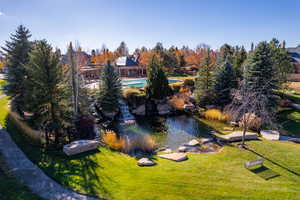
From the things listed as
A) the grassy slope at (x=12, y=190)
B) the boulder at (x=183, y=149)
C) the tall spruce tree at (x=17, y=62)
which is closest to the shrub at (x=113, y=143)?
the boulder at (x=183, y=149)

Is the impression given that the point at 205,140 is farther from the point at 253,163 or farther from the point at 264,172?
the point at 264,172

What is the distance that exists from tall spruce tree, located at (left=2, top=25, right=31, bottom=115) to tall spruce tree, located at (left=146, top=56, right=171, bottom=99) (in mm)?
12312

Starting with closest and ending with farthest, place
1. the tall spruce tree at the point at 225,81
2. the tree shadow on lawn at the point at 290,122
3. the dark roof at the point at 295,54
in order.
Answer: the tree shadow on lawn at the point at 290,122 → the tall spruce tree at the point at 225,81 → the dark roof at the point at 295,54

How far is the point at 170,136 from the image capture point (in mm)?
15312

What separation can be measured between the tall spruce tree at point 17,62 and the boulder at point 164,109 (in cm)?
1353

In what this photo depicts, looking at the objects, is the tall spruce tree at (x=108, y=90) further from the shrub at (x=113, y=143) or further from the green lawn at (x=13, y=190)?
the green lawn at (x=13, y=190)

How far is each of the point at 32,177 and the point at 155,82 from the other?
16.3 meters

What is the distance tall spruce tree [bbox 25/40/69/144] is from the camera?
10.9 meters

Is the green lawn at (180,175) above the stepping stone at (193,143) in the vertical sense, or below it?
above

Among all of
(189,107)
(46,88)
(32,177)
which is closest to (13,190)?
(32,177)

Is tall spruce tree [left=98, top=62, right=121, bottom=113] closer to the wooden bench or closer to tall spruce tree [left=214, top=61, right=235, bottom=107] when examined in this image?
tall spruce tree [left=214, top=61, right=235, bottom=107]

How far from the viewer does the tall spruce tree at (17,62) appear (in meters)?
14.8

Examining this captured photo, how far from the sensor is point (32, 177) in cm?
767

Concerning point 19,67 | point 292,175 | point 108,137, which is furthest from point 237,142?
point 19,67
